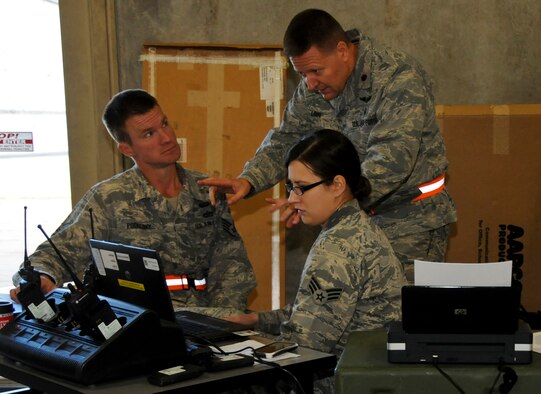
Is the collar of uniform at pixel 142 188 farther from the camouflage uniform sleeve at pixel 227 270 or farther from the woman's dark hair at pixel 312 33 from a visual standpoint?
the woman's dark hair at pixel 312 33

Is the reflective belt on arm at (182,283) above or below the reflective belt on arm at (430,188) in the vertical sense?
below

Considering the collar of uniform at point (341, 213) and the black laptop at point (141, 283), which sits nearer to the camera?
the black laptop at point (141, 283)

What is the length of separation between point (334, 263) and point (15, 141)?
3069 mm

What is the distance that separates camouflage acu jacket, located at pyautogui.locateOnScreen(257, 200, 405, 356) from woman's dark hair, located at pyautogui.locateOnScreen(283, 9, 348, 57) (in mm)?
759

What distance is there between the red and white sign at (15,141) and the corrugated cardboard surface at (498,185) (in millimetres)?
2318

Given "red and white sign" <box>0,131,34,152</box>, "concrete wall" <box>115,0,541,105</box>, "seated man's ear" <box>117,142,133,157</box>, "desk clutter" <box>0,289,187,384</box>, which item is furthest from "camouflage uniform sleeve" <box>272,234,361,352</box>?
"red and white sign" <box>0,131,34,152</box>

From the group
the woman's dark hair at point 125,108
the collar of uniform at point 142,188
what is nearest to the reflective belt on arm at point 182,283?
the collar of uniform at point 142,188

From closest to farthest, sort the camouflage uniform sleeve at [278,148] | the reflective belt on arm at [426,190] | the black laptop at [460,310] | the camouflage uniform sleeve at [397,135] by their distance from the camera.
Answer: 1. the black laptop at [460,310]
2. the camouflage uniform sleeve at [397,135]
3. the reflective belt on arm at [426,190]
4. the camouflage uniform sleeve at [278,148]

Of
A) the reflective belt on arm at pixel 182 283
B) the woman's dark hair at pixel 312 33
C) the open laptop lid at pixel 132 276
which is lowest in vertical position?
the reflective belt on arm at pixel 182 283

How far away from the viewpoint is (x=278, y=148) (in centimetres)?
369

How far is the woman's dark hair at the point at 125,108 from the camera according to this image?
339 cm

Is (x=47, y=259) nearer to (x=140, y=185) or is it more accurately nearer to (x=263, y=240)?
(x=140, y=185)

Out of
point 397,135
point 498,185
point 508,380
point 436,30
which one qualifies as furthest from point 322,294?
point 436,30

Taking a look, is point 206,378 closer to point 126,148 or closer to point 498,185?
point 126,148
